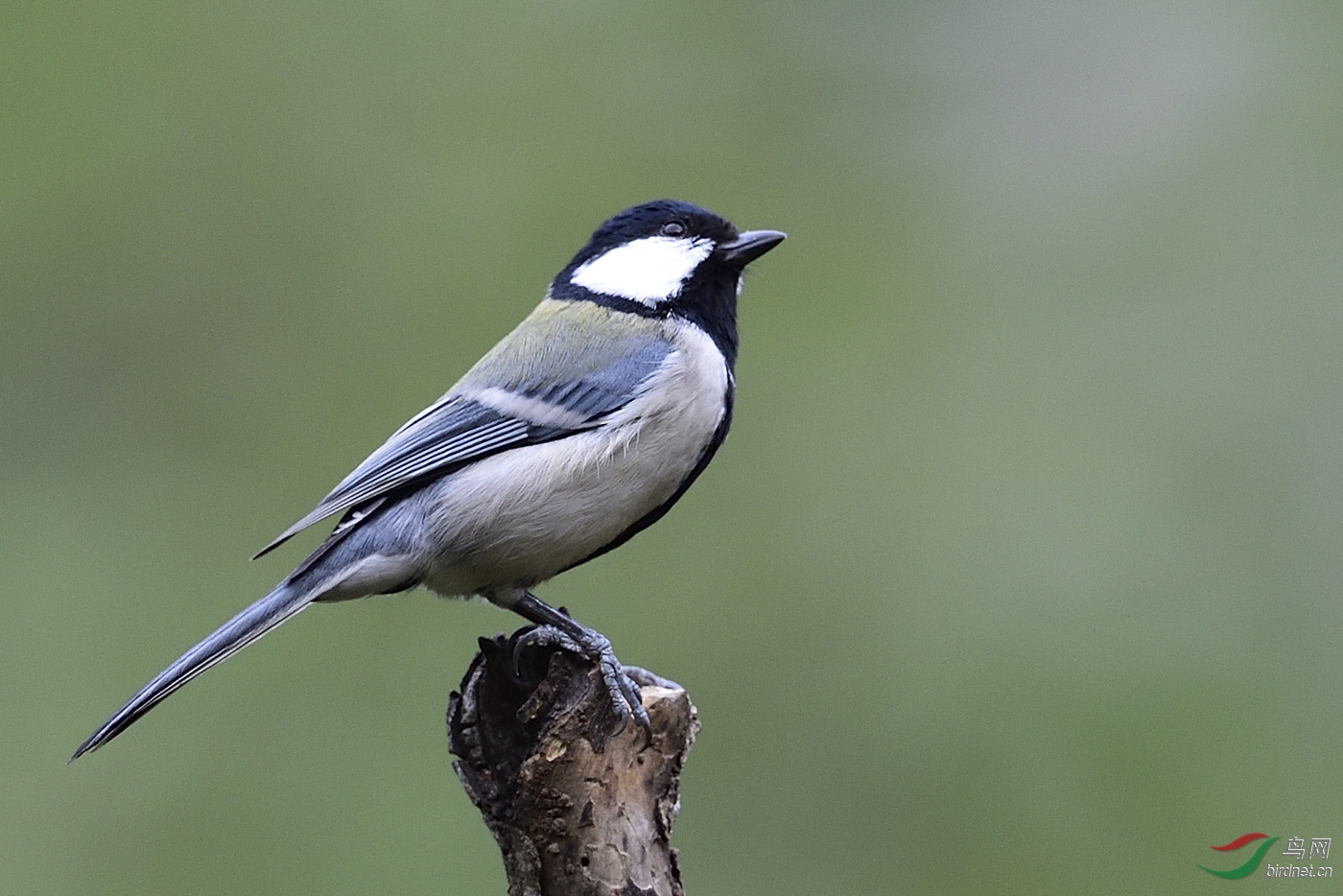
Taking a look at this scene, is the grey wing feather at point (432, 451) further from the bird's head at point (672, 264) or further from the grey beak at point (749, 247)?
the grey beak at point (749, 247)

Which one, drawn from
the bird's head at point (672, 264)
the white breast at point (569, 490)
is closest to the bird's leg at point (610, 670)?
the white breast at point (569, 490)

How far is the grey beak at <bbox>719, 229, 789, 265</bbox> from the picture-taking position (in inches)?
96.0

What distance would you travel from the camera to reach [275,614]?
2.01 m

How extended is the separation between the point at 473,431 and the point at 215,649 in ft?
1.72

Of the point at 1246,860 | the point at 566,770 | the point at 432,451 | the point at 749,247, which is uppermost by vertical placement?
the point at 749,247

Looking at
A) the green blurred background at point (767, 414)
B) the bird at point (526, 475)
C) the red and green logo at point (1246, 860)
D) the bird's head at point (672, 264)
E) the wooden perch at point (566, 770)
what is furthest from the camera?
the green blurred background at point (767, 414)

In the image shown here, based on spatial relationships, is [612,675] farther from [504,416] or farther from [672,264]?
[672,264]

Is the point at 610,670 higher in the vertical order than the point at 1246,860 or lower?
higher

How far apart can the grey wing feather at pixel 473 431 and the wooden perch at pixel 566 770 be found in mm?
327

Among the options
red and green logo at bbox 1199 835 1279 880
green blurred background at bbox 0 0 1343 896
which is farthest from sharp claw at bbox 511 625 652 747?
red and green logo at bbox 1199 835 1279 880

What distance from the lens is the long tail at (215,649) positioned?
1.89 metres

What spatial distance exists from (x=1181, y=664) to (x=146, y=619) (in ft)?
8.44

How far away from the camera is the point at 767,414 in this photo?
11.9 ft

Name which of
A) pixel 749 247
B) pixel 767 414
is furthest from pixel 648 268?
pixel 767 414
